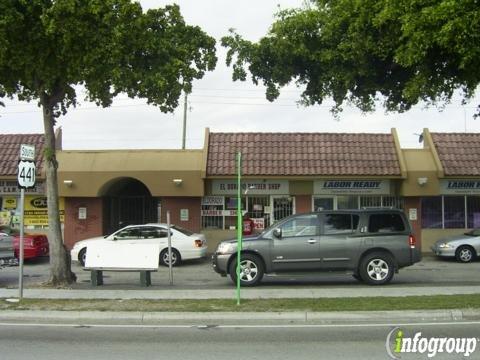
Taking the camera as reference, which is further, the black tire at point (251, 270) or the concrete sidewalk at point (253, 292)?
the black tire at point (251, 270)

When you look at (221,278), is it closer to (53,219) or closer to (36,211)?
(53,219)

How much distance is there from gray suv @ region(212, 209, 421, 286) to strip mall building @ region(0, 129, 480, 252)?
9.04m

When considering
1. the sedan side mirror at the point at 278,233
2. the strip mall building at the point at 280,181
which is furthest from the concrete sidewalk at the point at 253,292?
the strip mall building at the point at 280,181

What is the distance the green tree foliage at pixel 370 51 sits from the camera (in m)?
10.5

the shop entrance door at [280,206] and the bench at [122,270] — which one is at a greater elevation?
the shop entrance door at [280,206]

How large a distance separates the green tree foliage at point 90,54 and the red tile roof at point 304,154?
9.58m

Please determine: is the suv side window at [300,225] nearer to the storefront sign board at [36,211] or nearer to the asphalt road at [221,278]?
the asphalt road at [221,278]

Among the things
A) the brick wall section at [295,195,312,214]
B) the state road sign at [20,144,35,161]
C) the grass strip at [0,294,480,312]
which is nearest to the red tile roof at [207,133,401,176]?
the brick wall section at [295,195,312,214]

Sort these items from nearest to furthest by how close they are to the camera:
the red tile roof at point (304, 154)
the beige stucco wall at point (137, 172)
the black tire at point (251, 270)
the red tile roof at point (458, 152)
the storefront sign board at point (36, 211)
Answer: the black tire at point (251, 270)
the beige stucco wall at point (137, 172)
the red tile roof at point (458, 152)
the red tile roof at point (304, 154)
the storefront sign board at point (36, 211)

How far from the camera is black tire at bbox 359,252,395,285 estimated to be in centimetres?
1428

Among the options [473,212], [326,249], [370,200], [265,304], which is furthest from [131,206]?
[265,304]

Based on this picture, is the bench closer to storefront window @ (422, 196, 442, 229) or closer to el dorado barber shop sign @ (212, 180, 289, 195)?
el dorado barber shop sign @ (212, 180, 289, 195)

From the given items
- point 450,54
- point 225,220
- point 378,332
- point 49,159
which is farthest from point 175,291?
point 225,220

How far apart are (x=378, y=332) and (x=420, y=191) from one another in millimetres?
15336
